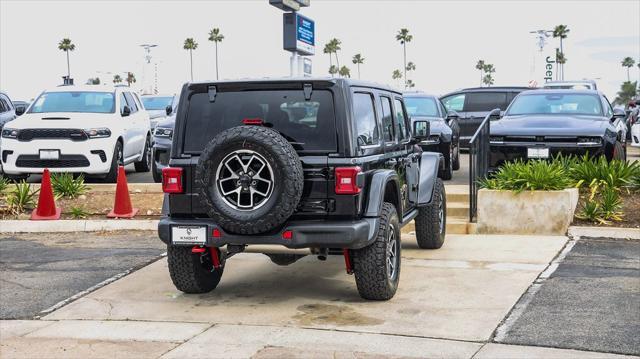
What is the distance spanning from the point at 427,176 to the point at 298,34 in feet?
63.3

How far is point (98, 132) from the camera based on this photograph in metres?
16.2

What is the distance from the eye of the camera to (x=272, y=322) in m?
7.19

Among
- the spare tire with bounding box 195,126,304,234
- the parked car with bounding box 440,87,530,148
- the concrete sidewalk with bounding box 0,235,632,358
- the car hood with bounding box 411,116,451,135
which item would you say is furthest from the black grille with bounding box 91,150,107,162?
the parked car with bounding box 440,87,530,148

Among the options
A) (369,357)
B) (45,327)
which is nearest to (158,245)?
(45,327)

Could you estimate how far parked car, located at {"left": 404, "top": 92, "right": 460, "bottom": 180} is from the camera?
16562 millimetres

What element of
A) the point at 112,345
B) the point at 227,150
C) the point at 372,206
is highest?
the point at 227,150

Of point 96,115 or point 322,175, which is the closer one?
point 322,175

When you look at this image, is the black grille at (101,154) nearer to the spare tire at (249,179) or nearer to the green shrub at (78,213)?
the green shrub at (78,213)

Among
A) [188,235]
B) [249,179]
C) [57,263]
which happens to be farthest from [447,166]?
[249,179]

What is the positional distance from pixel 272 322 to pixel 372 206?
1228 mm

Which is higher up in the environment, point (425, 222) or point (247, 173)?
point (247, 173)

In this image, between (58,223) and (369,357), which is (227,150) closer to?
(369,357)

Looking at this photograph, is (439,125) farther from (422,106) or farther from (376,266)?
(376,266)

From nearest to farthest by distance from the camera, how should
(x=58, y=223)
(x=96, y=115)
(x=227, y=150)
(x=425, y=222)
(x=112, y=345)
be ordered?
(x=112, y=345) → (x=227, y=150) → (x=425, y=222) → (x=58, y=223) → (x=96, y=115)
